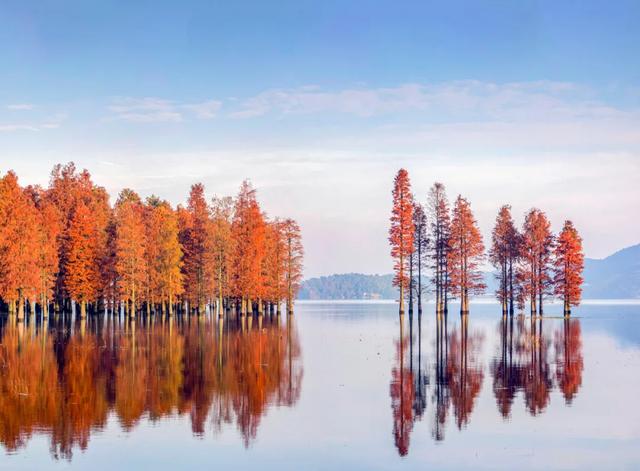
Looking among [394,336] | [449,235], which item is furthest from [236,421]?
[449,235]

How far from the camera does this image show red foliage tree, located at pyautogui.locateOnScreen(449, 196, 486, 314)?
111m

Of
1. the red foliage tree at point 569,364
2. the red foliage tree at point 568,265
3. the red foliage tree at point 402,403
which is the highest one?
the red foliage tree at point 568,265

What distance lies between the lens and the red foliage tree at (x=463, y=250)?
11125cm

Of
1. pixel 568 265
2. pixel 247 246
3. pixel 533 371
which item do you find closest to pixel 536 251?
pixel 568 265

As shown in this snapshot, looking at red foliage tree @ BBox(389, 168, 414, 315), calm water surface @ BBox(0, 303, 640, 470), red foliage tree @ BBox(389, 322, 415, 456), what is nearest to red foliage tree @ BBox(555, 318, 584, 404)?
calm water surface @ BBox(0, 303, 640, 470)

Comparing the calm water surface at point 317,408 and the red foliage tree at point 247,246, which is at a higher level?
the red foliage tree at point 247,246

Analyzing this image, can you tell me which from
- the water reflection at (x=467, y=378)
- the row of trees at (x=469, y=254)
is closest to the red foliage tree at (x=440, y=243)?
the row of trees at (x=469, y=254)

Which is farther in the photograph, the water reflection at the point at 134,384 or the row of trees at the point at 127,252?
the row of trees at the point at 127,252

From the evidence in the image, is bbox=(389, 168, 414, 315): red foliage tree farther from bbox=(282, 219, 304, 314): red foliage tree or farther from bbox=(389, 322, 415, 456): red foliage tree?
bbox=(389, 322, 415, 456): red foliage tree

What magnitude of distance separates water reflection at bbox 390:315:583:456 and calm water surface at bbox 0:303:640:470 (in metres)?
0.09

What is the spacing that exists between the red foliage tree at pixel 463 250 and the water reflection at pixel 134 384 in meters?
58.5

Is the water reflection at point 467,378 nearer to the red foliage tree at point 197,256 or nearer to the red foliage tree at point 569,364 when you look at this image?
the red foliage tree at point 569,364

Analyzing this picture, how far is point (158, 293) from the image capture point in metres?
106

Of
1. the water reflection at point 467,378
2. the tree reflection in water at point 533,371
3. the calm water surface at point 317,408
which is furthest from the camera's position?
the tree reflection in water at point 533,371
